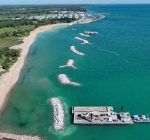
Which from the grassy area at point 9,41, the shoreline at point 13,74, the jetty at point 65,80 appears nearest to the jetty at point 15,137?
the shoreline at point 13,74

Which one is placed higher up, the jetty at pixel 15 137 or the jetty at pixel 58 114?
the jetty at pixel 15 137

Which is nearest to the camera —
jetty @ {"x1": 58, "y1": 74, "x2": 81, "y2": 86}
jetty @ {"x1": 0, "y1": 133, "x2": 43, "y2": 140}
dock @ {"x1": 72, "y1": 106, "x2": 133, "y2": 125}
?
jetty @ {"x1": 0, "y1": 133, "x2": 43, "y2": 140}

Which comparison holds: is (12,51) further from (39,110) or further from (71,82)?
(39,110)

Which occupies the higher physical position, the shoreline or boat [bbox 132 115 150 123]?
boat [bbox 132 115 150 123]

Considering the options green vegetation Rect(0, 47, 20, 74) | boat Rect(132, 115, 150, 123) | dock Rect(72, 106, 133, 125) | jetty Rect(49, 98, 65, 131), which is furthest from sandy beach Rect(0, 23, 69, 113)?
boat Rect(132, 115, 150, 123)

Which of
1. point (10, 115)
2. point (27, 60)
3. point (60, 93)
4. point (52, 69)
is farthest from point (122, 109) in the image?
point (27, 60)

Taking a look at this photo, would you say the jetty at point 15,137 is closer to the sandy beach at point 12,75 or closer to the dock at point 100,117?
the dock at point 100,117

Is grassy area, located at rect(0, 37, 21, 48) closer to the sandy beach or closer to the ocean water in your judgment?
the sandy beach
